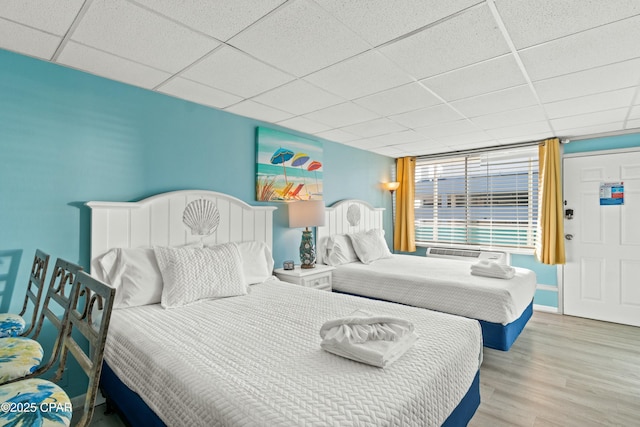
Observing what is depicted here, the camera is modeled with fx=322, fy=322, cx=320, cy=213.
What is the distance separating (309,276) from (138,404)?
75.1 inches

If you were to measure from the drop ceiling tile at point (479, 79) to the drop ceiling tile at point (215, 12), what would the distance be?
1336mm

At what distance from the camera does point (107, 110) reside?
232 centimetres

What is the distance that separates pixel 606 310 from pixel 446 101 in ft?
11.3

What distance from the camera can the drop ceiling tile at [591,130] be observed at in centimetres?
356

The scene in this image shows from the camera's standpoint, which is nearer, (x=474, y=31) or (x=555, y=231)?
(x=474, y=31)

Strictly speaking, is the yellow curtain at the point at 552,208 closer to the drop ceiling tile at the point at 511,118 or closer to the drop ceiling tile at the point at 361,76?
the drop ceiling tile at the point at 511,118

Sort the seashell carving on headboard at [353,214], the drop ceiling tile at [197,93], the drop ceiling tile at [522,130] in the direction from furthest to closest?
1. the seashell carving on headboard at [353,214]
2. the drop ceiling tile at [522,130]
3. the drop ceiling tile at [197,93]

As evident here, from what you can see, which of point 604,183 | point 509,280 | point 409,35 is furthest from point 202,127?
point 604,183

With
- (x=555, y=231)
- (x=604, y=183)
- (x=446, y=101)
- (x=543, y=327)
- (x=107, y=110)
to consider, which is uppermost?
(x=446, y=101)

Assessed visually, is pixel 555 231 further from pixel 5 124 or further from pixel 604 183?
pixel 5 124

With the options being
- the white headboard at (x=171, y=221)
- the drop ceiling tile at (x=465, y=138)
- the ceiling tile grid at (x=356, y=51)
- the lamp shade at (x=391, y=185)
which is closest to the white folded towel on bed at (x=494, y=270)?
the ceiling tile grid at (x=356, y=51)

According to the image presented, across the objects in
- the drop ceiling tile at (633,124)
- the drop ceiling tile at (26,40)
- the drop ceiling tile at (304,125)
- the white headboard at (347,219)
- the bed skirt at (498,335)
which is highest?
the drop ceiling tile at (26,40)

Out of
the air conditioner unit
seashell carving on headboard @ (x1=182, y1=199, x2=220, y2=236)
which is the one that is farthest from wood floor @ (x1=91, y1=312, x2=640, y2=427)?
seashell carving on headboard @ (x1=182, y1=199, x2=220, y2=236)

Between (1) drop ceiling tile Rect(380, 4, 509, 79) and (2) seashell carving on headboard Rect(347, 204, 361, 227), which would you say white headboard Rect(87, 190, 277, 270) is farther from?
(1) drop ceiling tile Rect(380, 4, 509, 79)
